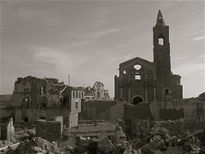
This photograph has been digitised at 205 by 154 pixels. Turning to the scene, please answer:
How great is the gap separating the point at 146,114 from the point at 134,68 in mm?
8392

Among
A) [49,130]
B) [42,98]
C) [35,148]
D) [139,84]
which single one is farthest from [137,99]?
[35,148]

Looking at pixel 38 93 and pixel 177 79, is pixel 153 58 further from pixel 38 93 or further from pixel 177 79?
pixel 38 93

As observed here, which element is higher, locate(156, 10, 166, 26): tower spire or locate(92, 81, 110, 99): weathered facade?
locate(156, 10, 166, 26): tower spire

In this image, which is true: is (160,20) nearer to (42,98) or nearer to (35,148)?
(42,98)

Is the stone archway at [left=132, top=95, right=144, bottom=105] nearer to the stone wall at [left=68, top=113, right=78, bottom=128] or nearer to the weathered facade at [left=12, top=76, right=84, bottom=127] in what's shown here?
the weathered facade at [left=12, top=76, right=84, bottom=127]

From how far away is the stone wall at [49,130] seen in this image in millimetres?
22250

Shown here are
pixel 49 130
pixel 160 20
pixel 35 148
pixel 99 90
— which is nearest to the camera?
pixel 35 148

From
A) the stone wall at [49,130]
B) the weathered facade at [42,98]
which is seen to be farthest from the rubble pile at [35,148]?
the weathered facade at [42,98]

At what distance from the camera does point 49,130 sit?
2231cm

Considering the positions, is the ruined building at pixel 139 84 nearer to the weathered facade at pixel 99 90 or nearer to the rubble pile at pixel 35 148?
the weathered facade at pixel 99 90

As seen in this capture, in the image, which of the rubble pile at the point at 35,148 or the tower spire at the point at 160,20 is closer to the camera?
the rubble pile at the point at 35,148

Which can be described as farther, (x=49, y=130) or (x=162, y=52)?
(x=162, y=52)

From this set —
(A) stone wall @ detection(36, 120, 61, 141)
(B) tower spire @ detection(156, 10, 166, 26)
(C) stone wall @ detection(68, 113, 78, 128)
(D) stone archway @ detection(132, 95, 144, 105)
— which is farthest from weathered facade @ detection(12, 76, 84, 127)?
(B) tower spire @ detection(156, 10, 166, 26)

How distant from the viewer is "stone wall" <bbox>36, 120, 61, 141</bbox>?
2225cm
